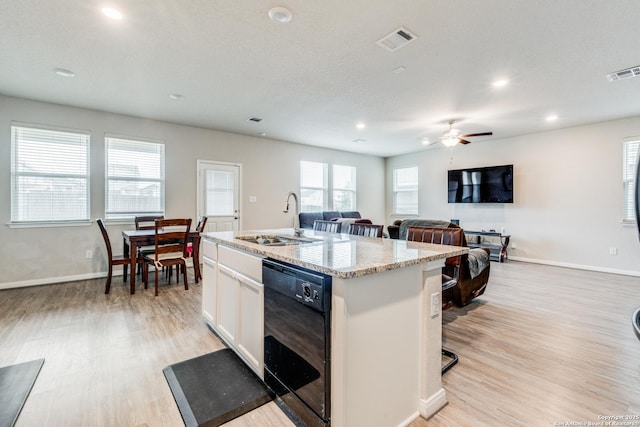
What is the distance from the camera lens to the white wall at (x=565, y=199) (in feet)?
16.7

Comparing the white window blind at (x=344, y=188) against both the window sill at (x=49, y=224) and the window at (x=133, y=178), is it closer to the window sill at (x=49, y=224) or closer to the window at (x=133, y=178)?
the window at (x=133, y=178)

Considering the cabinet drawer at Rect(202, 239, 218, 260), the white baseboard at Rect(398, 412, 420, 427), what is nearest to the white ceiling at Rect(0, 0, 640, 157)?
the cabinet drawer at Rect(202, 239, 218, 260)

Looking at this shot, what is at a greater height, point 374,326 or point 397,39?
point 397,39

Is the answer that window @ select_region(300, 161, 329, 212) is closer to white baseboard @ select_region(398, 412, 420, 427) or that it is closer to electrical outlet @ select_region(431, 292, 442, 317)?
electrical outlet @ select_region(431, 292, 442, 317)

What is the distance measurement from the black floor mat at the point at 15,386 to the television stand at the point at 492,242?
6637 millimetres

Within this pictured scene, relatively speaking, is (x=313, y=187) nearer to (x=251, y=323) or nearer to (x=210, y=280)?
(x=210, y=280)

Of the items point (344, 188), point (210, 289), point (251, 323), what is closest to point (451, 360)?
point (251, 323)

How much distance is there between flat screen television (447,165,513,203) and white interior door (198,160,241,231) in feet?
17.1

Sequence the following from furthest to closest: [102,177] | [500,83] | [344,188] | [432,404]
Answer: [344,188] → [102,177] → [500,83] → [432,404]

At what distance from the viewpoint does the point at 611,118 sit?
501 centimetres

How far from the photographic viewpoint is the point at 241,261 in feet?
6.89

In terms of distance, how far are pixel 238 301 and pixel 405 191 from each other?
7.34 meters

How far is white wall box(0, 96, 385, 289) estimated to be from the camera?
163 inches

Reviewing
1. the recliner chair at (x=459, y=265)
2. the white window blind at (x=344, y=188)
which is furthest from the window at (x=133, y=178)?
the recliner chair at (x=459, y=265)
